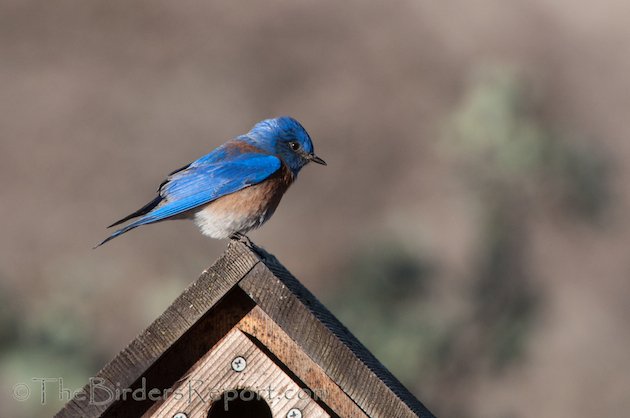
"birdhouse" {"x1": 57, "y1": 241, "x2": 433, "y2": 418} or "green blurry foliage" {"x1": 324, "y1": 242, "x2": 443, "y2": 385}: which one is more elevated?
"green blurry foliage" {"x1": 324, "y1": 242, "x2": 443, "y2": 385}

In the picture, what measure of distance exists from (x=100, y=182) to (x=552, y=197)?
722 centimetres

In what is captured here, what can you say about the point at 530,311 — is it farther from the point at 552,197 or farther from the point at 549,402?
the point at 549,402

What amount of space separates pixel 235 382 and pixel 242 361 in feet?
0.26

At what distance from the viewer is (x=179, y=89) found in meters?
16.9

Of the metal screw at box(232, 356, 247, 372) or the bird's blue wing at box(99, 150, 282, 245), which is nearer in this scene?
the metal screw at box(232, 356, 247, 372)

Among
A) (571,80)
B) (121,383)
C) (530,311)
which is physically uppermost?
(571,80)

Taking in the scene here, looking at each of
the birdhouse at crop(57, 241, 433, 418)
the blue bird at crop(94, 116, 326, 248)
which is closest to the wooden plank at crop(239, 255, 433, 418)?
the birdhouse at crop(57, 241, 433, 418)

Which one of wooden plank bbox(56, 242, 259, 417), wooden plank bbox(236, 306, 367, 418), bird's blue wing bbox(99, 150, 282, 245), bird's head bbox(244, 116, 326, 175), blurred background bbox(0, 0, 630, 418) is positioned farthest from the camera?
blurred background bbox(0, 0, 630, 418)

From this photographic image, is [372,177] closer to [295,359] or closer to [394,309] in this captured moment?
[394,309]

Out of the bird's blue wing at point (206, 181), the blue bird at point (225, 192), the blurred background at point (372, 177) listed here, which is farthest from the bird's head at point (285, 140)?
the blurred background at point (372, 177)

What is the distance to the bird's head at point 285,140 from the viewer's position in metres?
6.17

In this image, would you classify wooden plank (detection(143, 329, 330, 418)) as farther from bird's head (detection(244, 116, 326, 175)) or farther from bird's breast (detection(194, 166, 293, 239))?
bird's head (detection(244, 116, 326, 175))

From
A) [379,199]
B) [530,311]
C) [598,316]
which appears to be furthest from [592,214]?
[379,199]

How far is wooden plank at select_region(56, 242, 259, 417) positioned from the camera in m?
3.97
